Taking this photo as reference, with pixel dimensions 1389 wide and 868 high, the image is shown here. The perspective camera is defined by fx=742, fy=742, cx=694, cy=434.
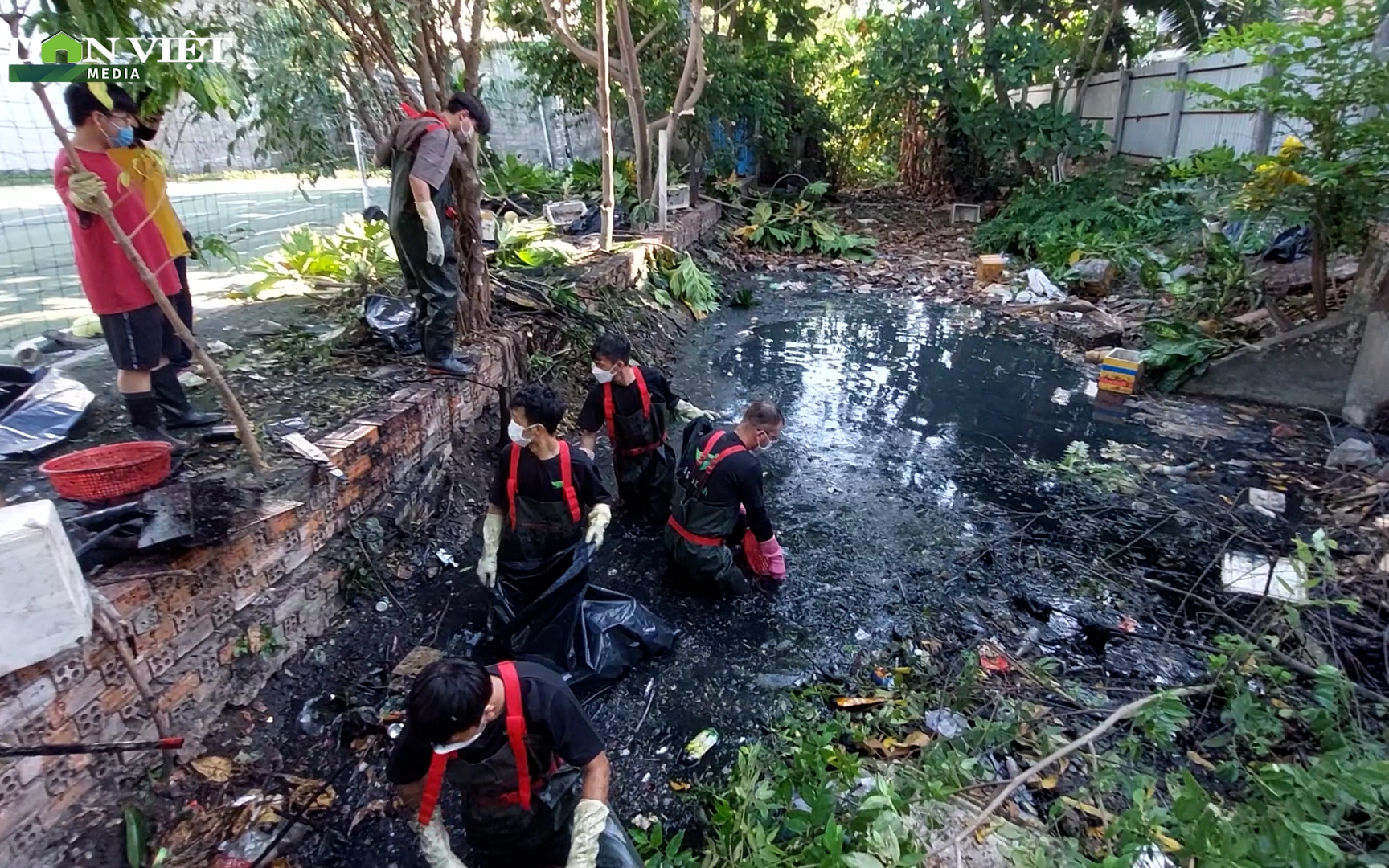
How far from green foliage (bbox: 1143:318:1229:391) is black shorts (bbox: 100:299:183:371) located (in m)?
6.84

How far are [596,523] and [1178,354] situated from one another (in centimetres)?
538

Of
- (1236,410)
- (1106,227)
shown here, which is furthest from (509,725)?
(1106,227)

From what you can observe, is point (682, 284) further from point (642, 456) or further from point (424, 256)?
point (642, 456)

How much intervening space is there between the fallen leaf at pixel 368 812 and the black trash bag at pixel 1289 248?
893 cm

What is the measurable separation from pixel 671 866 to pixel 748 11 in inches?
522

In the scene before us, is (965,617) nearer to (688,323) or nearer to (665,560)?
(665,560)

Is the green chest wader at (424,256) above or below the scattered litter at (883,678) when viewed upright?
above

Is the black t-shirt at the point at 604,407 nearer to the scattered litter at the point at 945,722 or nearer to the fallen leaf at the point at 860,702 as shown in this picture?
the fallen leaf at the point at 860,702

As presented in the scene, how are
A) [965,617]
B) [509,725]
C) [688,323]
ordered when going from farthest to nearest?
1. [688,323]
2. [965,617]
3. [509,725]

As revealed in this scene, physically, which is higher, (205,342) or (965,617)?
(205,342)

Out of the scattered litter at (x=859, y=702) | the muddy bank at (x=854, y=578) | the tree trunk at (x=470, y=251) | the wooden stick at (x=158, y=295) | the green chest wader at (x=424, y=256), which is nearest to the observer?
the wooden stick at (x=158, y=295)

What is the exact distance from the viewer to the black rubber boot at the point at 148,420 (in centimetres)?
330

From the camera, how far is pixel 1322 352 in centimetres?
551

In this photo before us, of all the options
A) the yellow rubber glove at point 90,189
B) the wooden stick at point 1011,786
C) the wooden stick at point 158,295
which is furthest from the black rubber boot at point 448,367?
the wooden stick at point 1011,786
